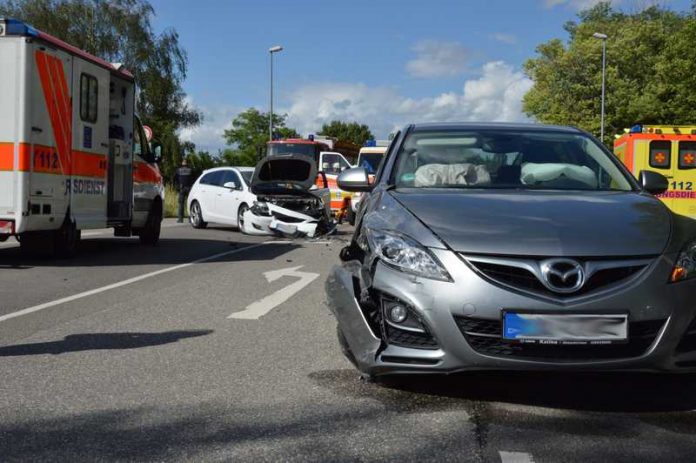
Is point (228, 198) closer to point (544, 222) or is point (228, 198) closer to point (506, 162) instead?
point (506, 162)

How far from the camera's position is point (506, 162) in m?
5.61

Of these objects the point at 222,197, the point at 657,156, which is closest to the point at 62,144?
the point at 222,197

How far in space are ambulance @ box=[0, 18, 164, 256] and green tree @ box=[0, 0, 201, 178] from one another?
30.2 m

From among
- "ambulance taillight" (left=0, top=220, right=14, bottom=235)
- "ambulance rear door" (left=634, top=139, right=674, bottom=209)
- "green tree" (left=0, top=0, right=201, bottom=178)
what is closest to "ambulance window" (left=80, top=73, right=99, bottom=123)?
"ambulance taillight" (left=0, top=220, right=14, bottom=235)

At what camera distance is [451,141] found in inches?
231

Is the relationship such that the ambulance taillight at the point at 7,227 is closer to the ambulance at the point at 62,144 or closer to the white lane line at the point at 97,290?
the ambulance at the point at 62,144

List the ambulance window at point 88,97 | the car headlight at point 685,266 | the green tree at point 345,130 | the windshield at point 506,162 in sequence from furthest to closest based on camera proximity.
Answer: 1. the green tree at point 345,130
2. the ambulance window at point 88,97
3. the windshield at point 506,162
4. the car headlight at point 685,266

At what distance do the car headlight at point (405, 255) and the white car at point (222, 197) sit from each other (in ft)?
47.1

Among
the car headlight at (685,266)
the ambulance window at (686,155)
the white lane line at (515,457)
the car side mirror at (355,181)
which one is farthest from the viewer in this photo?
the ambulance window at (686,155)

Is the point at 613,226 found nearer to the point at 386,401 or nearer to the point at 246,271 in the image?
the point at 386,401

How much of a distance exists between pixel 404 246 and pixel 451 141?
181 cm

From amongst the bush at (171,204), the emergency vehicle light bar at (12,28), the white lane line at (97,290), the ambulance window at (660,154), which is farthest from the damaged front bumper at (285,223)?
the bush at (171,204)

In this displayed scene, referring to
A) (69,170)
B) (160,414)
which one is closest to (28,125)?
(69,170)

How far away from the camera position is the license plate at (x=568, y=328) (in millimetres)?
3900
